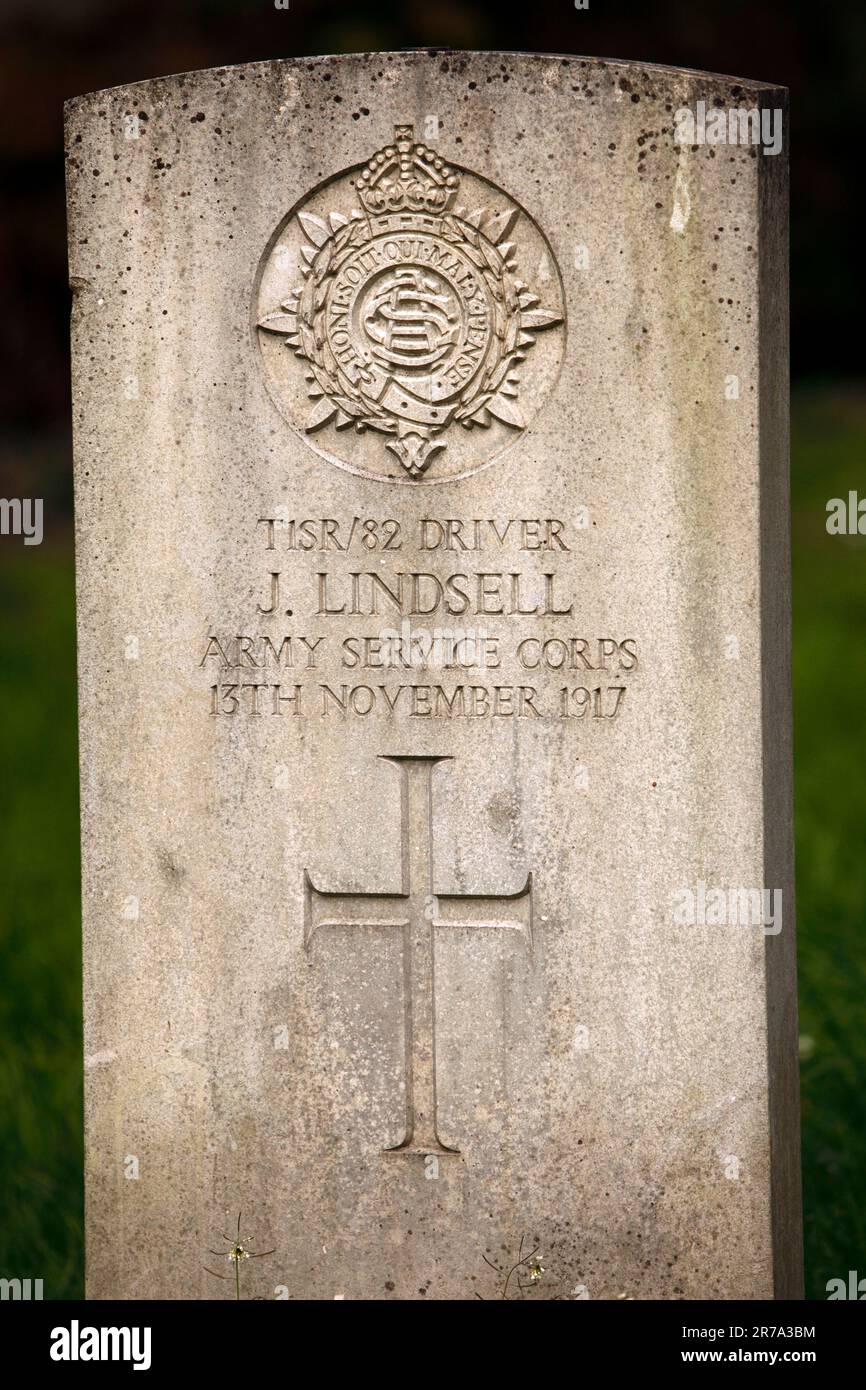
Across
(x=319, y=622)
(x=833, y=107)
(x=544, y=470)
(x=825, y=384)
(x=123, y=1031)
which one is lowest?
(x=123, y=1031)

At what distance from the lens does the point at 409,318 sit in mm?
3002

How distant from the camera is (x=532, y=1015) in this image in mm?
3074

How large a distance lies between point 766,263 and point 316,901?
4.54ft

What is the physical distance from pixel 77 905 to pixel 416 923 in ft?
10.4

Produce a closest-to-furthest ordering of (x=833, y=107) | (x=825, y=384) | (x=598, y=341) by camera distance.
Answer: (x=598, y=341), (x=825, y=384), (x=833, y=107)

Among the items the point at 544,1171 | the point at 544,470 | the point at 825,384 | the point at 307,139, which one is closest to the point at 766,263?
the point at 544,470

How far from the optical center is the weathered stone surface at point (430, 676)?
9.70 ft

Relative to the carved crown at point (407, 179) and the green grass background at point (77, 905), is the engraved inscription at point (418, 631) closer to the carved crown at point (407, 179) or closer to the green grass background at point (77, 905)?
the carved crown at point (407, 179)

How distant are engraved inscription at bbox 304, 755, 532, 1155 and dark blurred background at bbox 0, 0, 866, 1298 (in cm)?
112

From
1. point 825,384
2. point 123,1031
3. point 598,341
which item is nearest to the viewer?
point 598,341

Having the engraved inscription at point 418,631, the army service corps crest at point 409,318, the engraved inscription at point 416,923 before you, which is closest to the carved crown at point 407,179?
the army service corps crest at point 409,318

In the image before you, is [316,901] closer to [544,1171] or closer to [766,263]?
[544,1171]

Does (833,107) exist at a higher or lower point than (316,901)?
higher

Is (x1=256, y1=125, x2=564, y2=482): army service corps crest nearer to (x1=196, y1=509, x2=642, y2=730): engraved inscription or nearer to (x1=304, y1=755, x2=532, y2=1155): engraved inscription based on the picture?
(x1=196, y1=509, x2=642, y2=730): engraved inscription
